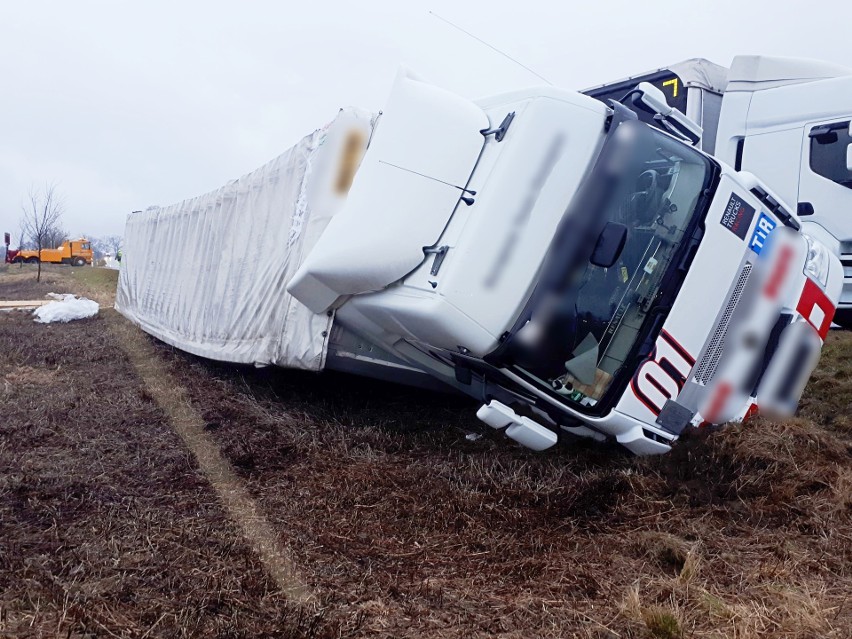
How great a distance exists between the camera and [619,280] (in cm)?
365

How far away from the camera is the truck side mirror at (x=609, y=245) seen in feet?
11.1

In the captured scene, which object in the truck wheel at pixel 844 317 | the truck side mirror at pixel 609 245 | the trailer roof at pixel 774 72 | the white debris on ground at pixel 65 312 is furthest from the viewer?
the white debris on ground at pixel 65 312

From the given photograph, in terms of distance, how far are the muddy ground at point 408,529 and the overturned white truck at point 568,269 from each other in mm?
375

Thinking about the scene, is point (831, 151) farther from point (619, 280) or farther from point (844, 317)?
point (619, 280)

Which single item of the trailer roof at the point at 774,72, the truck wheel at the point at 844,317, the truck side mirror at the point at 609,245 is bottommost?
the truck wheel at the point at 844,317

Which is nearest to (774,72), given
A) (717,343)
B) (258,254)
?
(717,343)

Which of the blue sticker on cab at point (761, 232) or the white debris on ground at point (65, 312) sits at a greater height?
the blue sticker on cab at point (761, 232)

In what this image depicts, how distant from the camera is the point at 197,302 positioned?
7160mm

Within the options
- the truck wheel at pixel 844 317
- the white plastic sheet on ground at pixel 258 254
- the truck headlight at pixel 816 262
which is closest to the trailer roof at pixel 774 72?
the truck wheel at pixel 844 317

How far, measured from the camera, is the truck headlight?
4.42 m

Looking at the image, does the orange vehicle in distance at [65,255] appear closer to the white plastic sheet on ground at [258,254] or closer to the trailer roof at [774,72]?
the white plastic sheet on ground at [258,254]

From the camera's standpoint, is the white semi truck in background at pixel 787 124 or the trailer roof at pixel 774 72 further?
the trailer roof at pixel 774 72

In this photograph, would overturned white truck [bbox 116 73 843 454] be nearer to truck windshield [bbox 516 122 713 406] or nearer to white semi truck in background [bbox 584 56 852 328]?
truck windshield [bbox 516 122 713 406]

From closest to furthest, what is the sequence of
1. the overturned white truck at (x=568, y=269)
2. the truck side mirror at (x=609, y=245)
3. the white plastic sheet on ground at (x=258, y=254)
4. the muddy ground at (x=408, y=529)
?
the muddy ground at (x=408, y=529) → the truck side mirror at (x=609, y=245) → the overturned white truck at (x=568, y=269) → the white plastic sheet on ground at (x=258, y=254)
